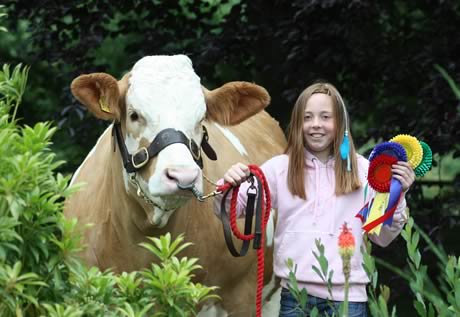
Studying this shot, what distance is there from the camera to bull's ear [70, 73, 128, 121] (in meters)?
5.39

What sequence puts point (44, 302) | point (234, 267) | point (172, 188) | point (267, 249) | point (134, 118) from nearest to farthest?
point (44, 302) → point (172, 188) → point (134, 118) → point (234, 267) → point (267, 249)

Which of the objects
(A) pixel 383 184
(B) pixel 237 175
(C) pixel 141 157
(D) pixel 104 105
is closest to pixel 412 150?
(A) pixel 383 184

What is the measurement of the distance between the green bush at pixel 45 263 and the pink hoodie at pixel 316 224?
1.43 metres

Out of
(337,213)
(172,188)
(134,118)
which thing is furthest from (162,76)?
(337,213)

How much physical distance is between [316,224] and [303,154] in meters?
0.38

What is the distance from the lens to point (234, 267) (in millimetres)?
6020

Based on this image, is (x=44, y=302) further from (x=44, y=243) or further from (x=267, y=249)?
(x=267, y=249)

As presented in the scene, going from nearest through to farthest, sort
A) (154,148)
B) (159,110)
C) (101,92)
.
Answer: (154,148), (159,110), (101,92)

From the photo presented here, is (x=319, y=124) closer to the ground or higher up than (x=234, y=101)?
closer to the ground

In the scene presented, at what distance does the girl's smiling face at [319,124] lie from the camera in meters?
5.43

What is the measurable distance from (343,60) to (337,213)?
3033 millimetres

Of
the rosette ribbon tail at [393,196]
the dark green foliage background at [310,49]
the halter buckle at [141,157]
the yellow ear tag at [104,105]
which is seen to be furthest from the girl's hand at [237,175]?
the dark green foliage background at [310,49]

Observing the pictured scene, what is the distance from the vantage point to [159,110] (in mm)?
5223

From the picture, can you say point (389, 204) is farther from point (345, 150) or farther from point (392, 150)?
point (345, 150)
